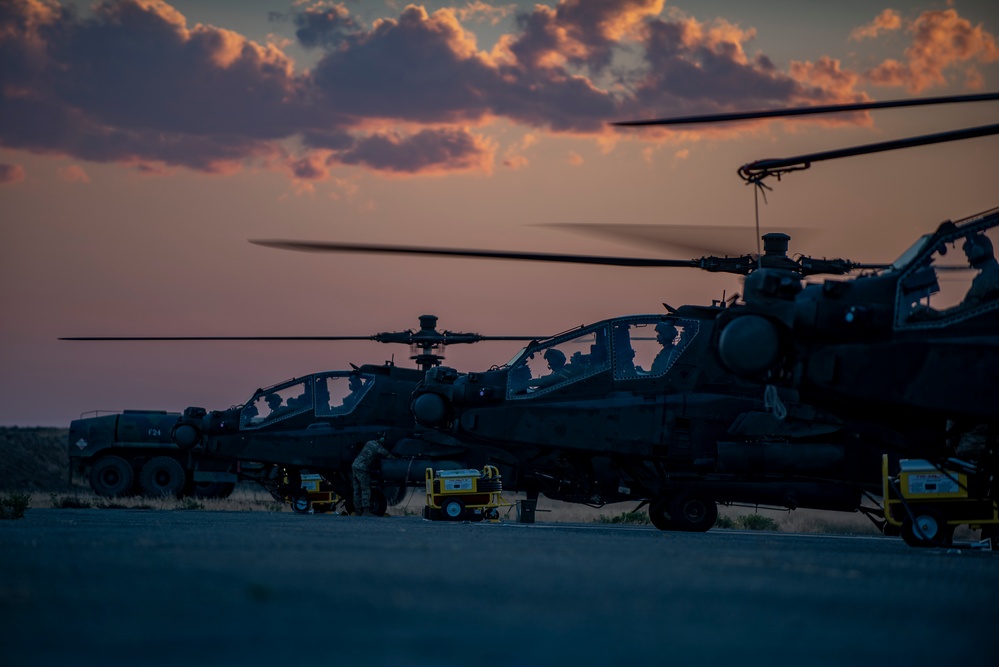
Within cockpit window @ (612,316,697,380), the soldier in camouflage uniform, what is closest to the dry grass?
the soldier in camouflage uniform

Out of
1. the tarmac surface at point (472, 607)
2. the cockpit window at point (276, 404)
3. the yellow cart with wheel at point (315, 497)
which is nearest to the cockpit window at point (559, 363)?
the tarmac surface at point (472, 607)

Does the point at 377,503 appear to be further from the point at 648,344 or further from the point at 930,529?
the point at 930,529

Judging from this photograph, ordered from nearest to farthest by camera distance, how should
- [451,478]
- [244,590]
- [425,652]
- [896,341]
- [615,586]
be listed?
1. [425,652]
2. [244,590]
3. [615,586]
4. [896,341]
5. [451,478]

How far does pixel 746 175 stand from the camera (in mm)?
13227

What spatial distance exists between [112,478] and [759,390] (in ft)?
80.6

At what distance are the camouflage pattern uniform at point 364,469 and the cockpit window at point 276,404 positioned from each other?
106 inches

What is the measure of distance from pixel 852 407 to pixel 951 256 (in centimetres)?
175

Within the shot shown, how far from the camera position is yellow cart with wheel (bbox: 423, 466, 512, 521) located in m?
22.4

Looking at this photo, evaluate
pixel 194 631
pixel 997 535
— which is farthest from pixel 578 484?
pixel 194 631

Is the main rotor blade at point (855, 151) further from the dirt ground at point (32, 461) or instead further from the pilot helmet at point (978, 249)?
the dirt ground at point (32, 461)

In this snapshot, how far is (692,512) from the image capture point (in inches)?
758

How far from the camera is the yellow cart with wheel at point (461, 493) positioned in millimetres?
22406

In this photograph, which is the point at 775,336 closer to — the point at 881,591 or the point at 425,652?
the point at 881,591

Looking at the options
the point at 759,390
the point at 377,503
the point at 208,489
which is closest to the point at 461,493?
the point at 759,390
